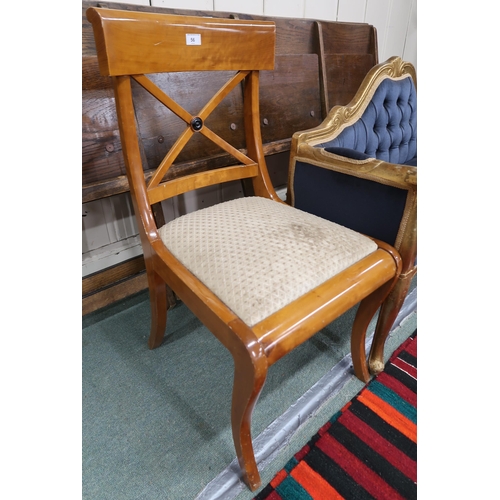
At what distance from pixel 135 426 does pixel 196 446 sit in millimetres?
189

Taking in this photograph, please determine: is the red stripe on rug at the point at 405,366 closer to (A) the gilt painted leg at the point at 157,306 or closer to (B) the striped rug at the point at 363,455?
(B) the striped rug at the point at 363,455

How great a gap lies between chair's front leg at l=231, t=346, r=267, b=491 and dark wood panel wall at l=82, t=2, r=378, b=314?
2.25 feet

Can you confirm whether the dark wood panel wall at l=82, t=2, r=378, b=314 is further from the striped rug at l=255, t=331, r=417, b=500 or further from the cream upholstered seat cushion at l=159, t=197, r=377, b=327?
the striped rug at l=255, t=331, r=417, b=500

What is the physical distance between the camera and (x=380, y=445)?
0.92 metres

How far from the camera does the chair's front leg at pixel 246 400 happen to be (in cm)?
62

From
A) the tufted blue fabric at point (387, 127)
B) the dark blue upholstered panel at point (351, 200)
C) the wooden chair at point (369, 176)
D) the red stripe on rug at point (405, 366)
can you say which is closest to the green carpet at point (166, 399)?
the red stripe on rug at point (405, 366)

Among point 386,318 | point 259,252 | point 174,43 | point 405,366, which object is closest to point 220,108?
point 174,43

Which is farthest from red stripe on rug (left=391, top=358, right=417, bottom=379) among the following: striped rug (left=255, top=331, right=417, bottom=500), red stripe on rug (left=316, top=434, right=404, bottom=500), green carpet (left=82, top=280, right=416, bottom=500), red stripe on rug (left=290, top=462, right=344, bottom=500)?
red stripe on rug (left=290, top=462, right=344, bottom=500)

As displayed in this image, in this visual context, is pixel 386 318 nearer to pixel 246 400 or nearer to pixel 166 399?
pixel 246 400

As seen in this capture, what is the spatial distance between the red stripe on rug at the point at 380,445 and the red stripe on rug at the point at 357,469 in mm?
59

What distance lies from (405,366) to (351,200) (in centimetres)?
60

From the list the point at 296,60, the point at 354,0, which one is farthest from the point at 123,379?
the point at 354,0

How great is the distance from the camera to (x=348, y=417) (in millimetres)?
990

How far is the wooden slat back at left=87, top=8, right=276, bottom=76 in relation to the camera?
713 millimetres
